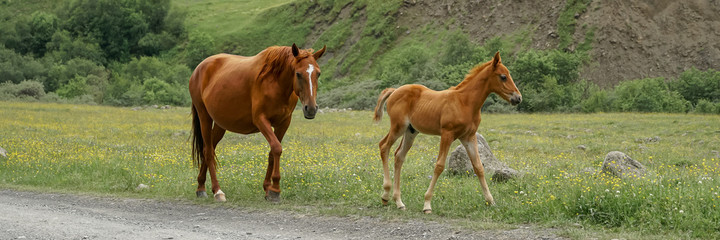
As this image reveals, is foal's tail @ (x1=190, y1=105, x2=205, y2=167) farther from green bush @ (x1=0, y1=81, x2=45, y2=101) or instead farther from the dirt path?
green bush @ (x1=0, y1=81, x2=45, y2=101)

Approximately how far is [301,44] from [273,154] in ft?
294

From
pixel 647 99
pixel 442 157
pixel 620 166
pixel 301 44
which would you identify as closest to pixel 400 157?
pixel 442 157

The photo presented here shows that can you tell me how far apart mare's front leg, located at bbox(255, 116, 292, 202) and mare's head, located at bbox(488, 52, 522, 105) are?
12.4ft

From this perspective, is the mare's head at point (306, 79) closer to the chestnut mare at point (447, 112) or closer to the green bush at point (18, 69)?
the chestnut mare at point (447, 112)

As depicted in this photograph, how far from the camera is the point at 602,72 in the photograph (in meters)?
62.3

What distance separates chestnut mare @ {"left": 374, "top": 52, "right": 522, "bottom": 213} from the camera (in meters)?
9.62

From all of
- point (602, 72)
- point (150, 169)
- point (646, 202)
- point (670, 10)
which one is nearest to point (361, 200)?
point (646, 202)

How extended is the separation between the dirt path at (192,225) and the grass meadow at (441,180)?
48 centimetres

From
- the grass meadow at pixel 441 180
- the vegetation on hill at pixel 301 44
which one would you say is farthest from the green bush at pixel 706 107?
the grass meadow at pixel 441 180

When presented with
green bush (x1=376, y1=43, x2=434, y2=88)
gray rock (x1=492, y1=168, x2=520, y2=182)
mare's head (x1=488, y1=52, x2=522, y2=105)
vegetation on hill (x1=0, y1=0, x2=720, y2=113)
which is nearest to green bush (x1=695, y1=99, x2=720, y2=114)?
vegetation on hill (x1=0, y1=0, x2=720, y2=113)

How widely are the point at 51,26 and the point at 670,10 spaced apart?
4289 inches

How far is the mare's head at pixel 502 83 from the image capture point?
376 inches

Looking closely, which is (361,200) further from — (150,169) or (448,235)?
(150,169)

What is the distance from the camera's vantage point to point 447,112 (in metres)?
9.67
